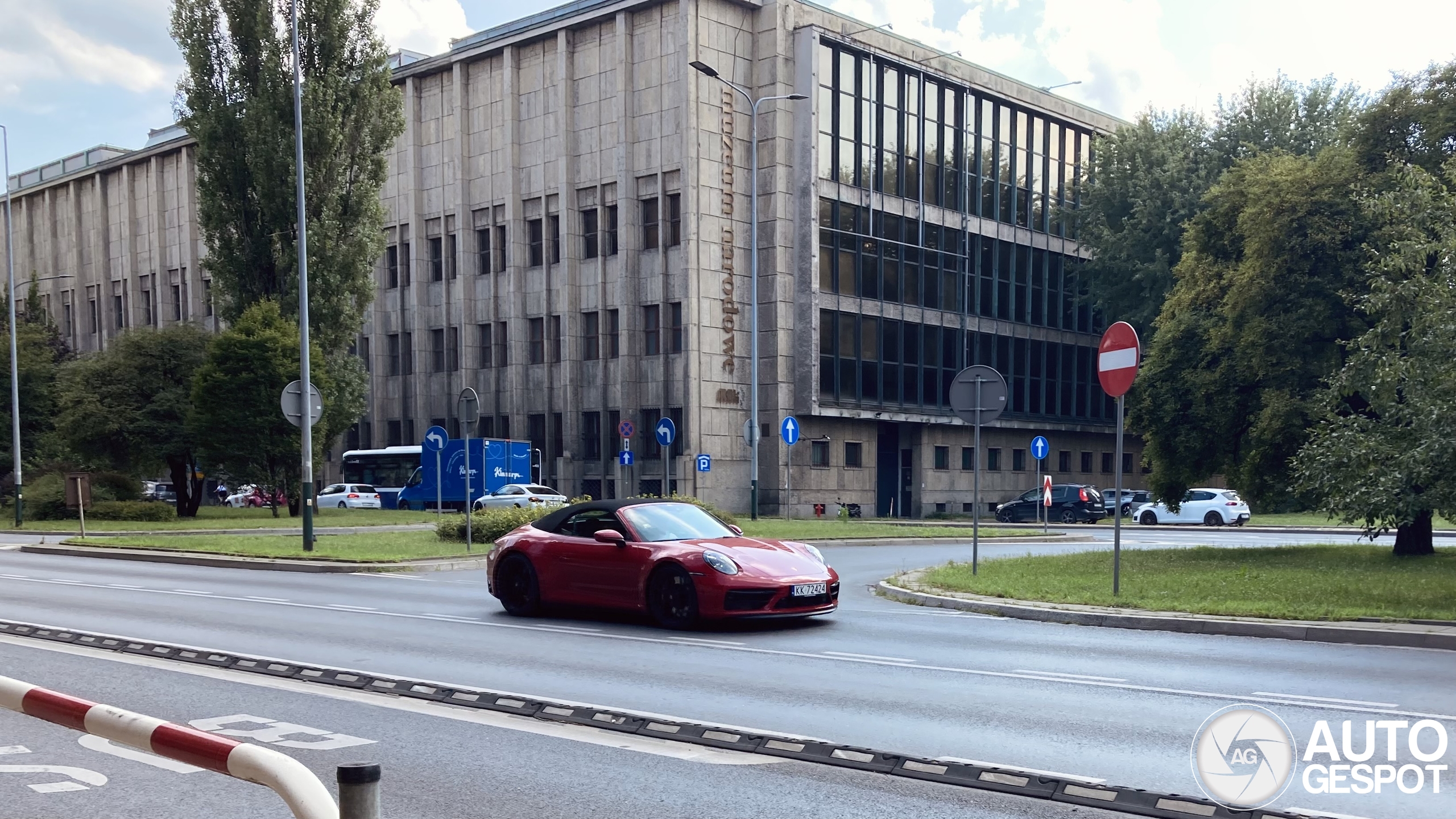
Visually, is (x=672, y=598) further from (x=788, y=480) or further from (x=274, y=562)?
(x=788, y=480)

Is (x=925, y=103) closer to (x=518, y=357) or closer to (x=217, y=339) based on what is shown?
(x=518, y=357)

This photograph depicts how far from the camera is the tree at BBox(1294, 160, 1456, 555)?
49.2 ft

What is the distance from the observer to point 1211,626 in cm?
1268

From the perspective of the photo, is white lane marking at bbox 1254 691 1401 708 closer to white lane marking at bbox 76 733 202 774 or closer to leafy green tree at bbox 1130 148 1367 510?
white lane marking at bbox 76 733 202 774

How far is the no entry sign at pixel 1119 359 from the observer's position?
49.6ft

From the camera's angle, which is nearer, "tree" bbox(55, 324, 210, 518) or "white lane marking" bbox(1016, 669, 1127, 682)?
"white lane marking" bbox(1016, 669, 1127, 682)

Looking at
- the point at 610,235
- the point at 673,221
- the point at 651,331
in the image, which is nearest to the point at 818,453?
the point at 651,331

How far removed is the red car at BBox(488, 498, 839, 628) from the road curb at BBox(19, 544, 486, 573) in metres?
8.01

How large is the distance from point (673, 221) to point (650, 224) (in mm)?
1408

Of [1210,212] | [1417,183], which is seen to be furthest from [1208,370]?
[1417,183]

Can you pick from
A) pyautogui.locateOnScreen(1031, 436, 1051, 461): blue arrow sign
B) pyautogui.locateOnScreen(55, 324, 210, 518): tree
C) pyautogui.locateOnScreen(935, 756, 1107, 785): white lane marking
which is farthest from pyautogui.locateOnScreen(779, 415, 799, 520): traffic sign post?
pyautogui.locateOnScreen(935, 756, 1107, 785): white lane marking

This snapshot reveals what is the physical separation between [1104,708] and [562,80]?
154ft

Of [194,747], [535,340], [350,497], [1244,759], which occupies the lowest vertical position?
[350,497]

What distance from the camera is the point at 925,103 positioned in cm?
5453
